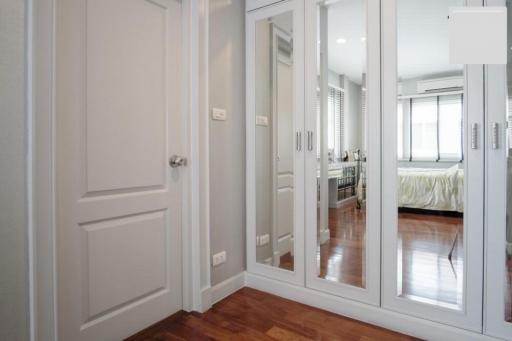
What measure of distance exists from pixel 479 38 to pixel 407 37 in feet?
4.04

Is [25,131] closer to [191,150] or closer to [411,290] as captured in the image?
[191,150]

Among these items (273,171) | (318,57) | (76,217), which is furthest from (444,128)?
(76,217)

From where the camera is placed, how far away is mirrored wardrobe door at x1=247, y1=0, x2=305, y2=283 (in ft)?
7.27

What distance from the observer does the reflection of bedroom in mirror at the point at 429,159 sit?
169 cm

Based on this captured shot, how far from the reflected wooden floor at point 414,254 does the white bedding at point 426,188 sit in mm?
68

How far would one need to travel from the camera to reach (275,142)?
234cm

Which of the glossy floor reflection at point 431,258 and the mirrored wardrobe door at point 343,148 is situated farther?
the mirrored wardrobe door at point 343,148

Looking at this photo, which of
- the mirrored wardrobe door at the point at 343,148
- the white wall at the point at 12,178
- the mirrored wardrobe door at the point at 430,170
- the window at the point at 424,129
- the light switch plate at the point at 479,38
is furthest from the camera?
the mirrored wardrobe door at the point at 343,148

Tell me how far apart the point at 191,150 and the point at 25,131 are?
97cm

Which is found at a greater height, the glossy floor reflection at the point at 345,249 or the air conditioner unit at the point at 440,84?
the air conditioner unit at the point at 440,84

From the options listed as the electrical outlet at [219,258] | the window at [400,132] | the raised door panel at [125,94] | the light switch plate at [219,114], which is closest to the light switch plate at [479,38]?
the window at [400,132]

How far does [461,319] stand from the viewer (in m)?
1.66

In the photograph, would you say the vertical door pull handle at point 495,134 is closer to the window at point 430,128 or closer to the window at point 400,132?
the window at point 430,128

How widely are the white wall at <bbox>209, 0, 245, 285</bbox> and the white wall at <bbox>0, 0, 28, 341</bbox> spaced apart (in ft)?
3.73
